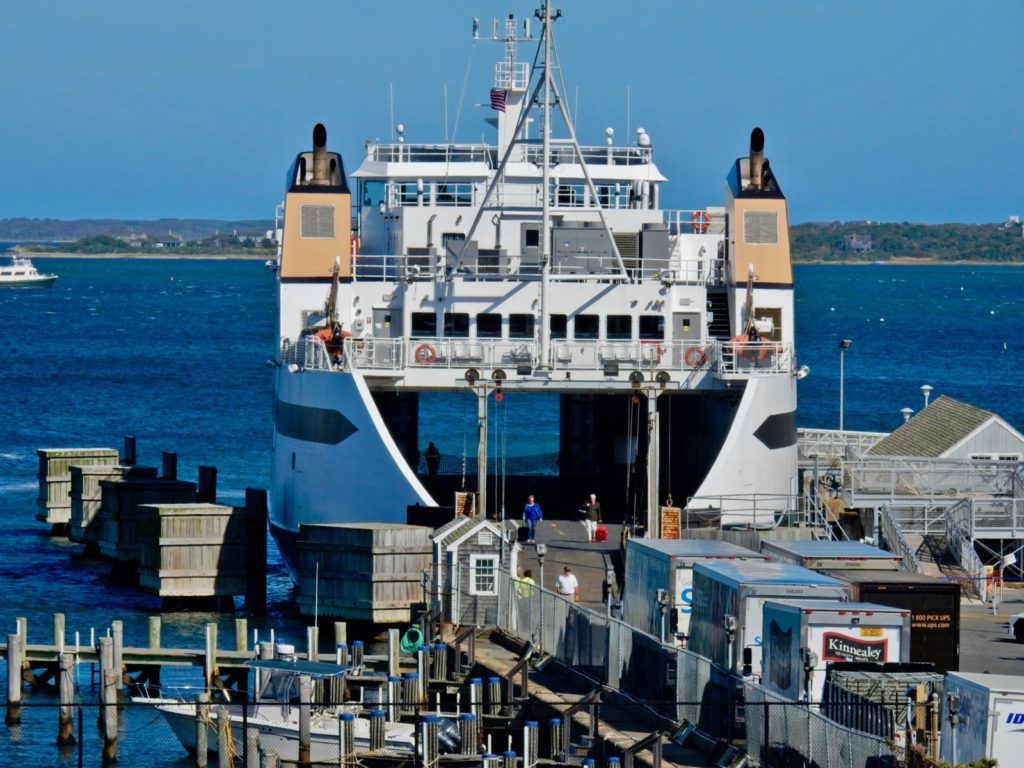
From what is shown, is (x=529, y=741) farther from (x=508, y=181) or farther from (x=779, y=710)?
(x=508, y=181)

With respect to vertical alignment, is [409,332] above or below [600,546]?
above

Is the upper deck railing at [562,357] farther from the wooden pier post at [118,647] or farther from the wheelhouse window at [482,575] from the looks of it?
the wooden pier post at [118,647]

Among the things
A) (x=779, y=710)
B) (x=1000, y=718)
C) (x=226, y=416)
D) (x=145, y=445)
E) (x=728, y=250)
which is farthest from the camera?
(x=226, y=416)

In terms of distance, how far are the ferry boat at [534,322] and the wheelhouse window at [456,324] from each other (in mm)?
28

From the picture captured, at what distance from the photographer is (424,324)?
139 feet

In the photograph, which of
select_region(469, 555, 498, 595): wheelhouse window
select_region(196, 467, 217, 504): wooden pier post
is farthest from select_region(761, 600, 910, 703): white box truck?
select_region(196, 467, 217, 504): wooden pier post

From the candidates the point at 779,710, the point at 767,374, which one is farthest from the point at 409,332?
the point at 779,710

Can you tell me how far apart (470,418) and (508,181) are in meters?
44.6

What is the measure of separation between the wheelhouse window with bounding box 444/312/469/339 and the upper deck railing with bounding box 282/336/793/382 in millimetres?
1279

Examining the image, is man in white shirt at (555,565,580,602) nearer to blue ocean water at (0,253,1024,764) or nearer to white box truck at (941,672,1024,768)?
blue ocean water at (0,253,1024,764)

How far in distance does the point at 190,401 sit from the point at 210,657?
2505 inches

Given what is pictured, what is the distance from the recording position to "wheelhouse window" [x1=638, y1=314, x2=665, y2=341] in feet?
139

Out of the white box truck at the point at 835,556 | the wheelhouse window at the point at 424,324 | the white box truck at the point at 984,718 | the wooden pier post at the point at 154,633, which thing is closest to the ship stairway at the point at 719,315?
the wheelhouse window at the point at 424,324

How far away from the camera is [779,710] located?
888 inches
